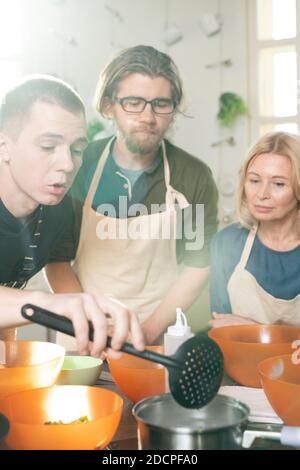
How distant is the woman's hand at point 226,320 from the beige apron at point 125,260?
119 mm

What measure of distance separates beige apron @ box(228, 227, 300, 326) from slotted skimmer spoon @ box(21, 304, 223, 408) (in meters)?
0.51

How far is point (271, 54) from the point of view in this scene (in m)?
1.01

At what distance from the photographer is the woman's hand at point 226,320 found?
922mm

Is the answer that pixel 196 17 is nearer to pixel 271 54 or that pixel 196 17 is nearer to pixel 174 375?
pixel 271 54

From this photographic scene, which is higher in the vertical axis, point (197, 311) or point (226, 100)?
point (226, 100)

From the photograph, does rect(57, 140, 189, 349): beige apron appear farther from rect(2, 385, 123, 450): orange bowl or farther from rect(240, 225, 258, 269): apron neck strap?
rect(2, 385, 123, 450): orange bowl

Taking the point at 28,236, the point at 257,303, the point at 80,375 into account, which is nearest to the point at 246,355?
the point at 80,375

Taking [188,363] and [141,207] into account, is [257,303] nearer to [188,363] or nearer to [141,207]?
[141,207]

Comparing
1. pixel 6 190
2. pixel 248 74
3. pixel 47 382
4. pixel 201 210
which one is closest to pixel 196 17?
pixel 248 74

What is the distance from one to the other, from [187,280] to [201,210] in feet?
0.44

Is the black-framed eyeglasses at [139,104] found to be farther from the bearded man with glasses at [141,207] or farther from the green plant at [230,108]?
the green plant at [230,108]

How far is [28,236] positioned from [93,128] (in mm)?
222
